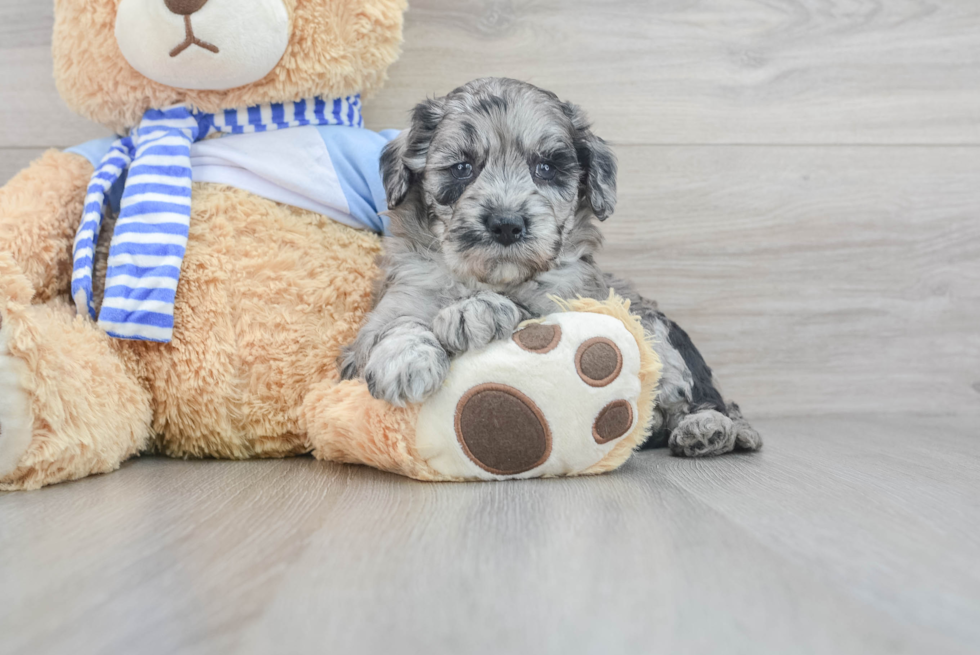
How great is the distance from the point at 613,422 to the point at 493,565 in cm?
53

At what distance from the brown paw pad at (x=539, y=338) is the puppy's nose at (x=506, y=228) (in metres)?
0.20

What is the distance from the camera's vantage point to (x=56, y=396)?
1428mm

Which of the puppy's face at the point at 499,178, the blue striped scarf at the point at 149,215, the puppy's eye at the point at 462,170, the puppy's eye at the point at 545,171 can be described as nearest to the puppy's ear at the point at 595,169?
the puppy's face at the point at 499,178

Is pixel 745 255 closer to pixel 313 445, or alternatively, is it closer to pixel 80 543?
pixel 313 445

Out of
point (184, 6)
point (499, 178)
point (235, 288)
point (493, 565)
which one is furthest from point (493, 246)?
point (184, 6)

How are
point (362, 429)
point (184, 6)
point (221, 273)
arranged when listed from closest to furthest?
point (362, 429), point (184, 6), point (221, 273)

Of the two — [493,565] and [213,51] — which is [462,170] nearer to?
[213,51]

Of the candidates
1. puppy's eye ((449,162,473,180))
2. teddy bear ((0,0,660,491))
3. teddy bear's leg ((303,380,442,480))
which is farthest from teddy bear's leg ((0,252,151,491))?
puppy's eye ((449,162,473,180))

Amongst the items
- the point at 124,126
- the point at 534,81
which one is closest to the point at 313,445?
the point at 124,126

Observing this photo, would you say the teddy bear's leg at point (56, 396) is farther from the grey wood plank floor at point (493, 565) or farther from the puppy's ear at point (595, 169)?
the puppy's ear at point (595, 169)

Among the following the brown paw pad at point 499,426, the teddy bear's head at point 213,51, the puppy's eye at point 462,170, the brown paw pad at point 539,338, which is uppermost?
the teddy bear's head at point 213,51

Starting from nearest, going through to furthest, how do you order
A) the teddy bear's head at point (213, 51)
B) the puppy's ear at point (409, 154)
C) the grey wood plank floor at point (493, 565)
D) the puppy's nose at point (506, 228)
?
the grey wood plank floor at point (493, 565), the puppy's nose at point (506, 228), the teddy bear's head at point (213, 51), the puppy's ear at point (409, 154)

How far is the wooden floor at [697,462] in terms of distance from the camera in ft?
2.72

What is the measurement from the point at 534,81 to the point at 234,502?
162cm
